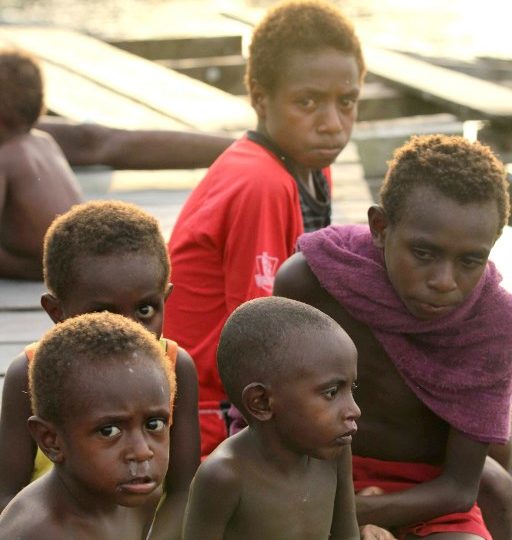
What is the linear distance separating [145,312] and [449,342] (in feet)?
2.32

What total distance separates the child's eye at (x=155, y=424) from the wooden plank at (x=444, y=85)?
157 inches

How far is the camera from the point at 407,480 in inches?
130

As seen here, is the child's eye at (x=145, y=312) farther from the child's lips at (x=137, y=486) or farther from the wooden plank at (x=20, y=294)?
the wooden plank at (x=20, y=294)

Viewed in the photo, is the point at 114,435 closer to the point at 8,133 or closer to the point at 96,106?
the point at 8,133

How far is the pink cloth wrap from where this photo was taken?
3189 mm

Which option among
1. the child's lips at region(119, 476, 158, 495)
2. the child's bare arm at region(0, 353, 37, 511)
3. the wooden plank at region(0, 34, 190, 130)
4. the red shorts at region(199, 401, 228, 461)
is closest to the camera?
the child's lips at region(119, 476, 158, 495)

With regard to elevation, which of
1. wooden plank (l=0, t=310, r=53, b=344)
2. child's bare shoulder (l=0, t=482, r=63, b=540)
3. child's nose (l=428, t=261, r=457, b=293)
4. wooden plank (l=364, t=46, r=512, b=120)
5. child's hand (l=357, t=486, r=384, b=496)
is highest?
child's nose (l=428, t=261, r=457, b=293)

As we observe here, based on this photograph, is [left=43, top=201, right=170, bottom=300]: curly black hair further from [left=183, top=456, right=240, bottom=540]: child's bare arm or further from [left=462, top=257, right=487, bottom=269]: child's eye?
[left=462, top=257, right=487, bottom=269]: child's eye

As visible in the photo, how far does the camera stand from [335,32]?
3.95m

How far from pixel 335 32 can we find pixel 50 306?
1.36m

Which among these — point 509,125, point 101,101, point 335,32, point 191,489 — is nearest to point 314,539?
point 191,489

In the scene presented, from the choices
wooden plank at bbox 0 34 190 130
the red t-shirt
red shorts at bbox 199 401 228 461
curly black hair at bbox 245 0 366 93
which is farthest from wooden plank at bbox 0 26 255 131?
red shorts at bbox 199 401 228 461

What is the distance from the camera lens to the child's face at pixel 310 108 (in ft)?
12.7

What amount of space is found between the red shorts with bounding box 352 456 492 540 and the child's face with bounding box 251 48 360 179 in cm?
95
